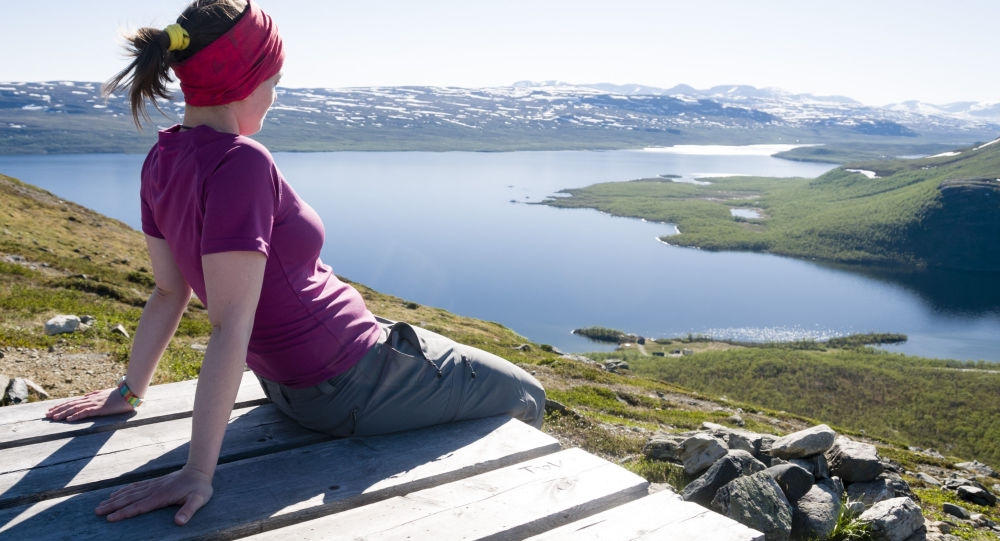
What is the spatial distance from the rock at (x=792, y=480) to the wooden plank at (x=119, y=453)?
4.36 meters

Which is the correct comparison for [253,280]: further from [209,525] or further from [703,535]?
[703,535]

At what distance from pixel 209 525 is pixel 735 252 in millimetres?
141039

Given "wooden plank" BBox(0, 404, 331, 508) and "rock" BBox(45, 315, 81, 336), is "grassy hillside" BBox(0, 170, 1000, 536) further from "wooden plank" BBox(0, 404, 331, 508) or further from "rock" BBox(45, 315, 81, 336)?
"wooden plank" BBox(0, 404, 331, 508)

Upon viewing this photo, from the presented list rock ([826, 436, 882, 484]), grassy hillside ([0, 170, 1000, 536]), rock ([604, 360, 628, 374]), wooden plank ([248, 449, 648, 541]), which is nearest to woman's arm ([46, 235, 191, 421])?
wooden plank ([248, 449, 648, 541])

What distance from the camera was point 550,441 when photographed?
3.12 metres

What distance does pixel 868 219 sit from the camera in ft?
492

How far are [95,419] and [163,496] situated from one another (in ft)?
3.92

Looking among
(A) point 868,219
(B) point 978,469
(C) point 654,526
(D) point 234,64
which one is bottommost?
(A) point 868,219

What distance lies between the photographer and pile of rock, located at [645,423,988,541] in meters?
5.25

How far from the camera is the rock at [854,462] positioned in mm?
7668

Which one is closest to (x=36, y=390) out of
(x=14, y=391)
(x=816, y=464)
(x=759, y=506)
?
(x=14, y=391)

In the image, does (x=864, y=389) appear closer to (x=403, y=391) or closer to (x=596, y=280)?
(x=596, y=280)

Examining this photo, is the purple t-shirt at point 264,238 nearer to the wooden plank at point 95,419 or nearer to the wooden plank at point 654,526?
the wooden plank at point 95,419


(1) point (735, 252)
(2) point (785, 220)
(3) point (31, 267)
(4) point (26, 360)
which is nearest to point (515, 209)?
(1) point (735, 252)
